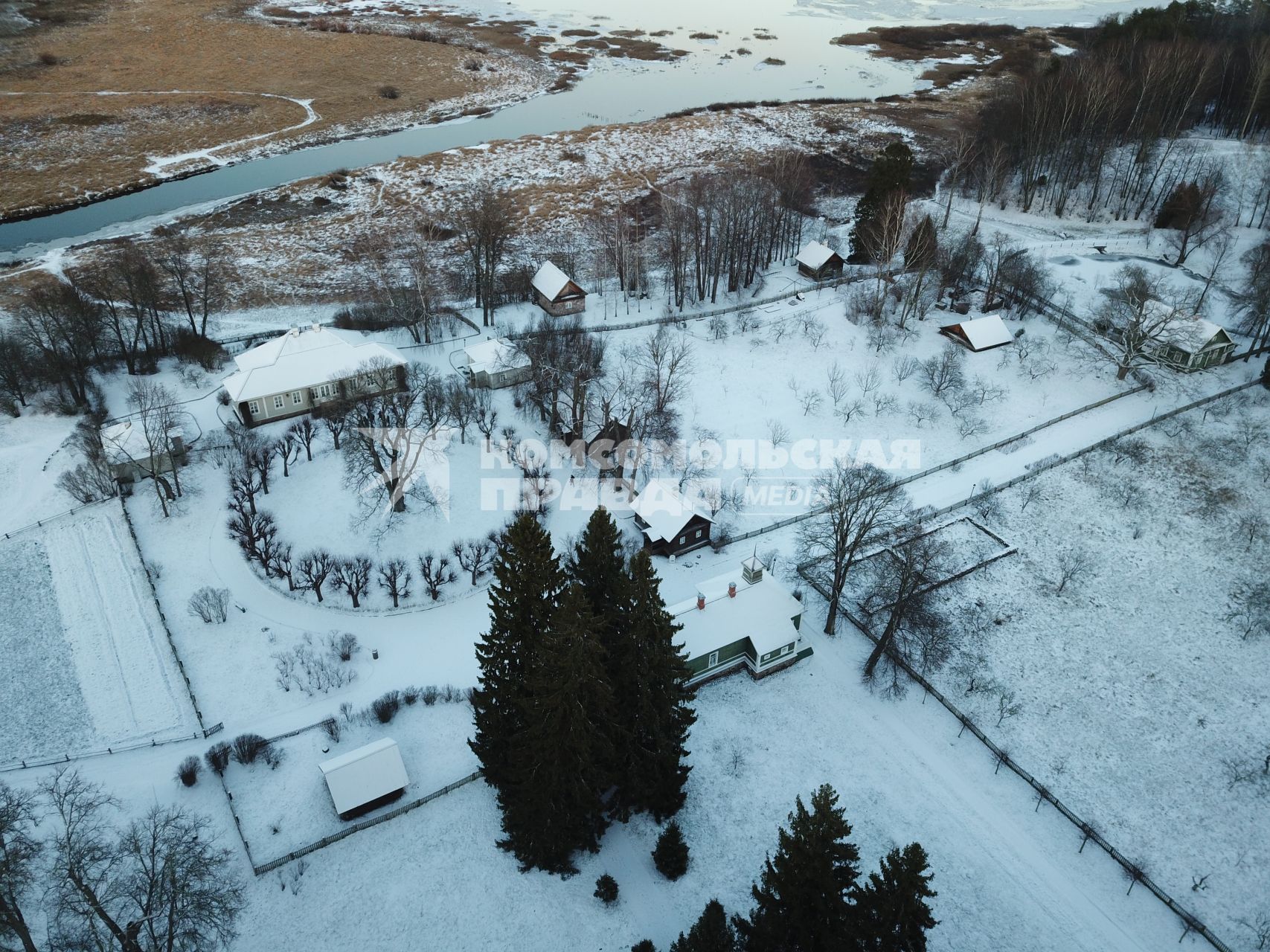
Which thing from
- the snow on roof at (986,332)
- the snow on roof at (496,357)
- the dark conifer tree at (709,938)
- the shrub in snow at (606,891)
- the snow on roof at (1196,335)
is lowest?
Answer: the shrub in snow at (606,891)

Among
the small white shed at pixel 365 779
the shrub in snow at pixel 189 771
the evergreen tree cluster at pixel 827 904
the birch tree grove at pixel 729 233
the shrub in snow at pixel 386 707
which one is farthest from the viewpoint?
the birch tree grove at pixel 729 233

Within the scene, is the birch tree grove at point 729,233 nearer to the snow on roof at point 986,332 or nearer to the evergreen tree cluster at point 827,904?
the snow on roof at point 986,332

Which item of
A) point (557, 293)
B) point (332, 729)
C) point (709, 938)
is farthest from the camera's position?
point (557, 293)

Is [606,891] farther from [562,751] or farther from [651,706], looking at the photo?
[651,706]

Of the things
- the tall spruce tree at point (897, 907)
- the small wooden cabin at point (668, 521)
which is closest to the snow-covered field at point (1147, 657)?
the tall spruce tree at point (897, 907)

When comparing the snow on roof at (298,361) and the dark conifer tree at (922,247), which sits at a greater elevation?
the dark conifer tree at (922,247)

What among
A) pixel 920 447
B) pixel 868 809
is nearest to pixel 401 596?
pixel 868 809

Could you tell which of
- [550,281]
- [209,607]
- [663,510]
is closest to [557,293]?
[550,281]

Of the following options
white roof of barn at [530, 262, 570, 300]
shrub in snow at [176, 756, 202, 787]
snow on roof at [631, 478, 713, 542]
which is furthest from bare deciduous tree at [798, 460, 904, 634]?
shrub in snow at [176, 756, 202, 787]
